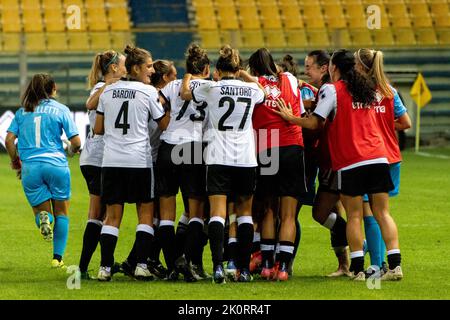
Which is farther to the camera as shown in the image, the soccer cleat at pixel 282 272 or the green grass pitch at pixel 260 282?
the soccer cleat at pixel 282 272

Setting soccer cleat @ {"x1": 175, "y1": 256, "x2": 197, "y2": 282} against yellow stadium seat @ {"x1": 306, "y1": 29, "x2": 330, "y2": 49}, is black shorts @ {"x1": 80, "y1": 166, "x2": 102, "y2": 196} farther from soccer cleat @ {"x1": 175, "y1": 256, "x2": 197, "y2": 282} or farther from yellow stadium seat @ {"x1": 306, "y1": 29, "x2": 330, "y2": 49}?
yellow stadium seat @ {"x1": 306, "y1": 29, "x2": 330, "y2": 49}

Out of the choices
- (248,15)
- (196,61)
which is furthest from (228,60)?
(248,15)

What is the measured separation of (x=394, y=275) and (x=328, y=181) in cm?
109

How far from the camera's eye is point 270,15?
33.7 metres

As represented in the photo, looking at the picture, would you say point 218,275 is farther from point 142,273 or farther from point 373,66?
point 373,66

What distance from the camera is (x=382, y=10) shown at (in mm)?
33812

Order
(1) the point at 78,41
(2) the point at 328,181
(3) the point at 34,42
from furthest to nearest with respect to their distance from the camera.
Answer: (1) the point at 78,41 < (3) the point at 34,42 < (2) the point at 328,181

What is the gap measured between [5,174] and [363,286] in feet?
51.5

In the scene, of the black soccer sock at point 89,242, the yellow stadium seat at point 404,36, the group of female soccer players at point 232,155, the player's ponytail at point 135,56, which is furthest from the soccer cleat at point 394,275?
the yellow stadium seat at point 404,36

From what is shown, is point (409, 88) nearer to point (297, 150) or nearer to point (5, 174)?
point (5, 174)

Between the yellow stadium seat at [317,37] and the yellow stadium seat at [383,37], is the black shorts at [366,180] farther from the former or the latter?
the yellow stadium seat at [383,37]

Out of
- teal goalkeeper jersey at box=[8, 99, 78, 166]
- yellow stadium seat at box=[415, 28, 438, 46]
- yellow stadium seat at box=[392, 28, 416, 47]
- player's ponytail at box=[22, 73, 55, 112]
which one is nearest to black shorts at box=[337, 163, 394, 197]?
teal goalkeeper jersey at box=[8, 99, 78, 166]

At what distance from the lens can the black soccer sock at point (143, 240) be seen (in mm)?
9867

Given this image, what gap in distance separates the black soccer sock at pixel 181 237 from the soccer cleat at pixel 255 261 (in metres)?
0.78
